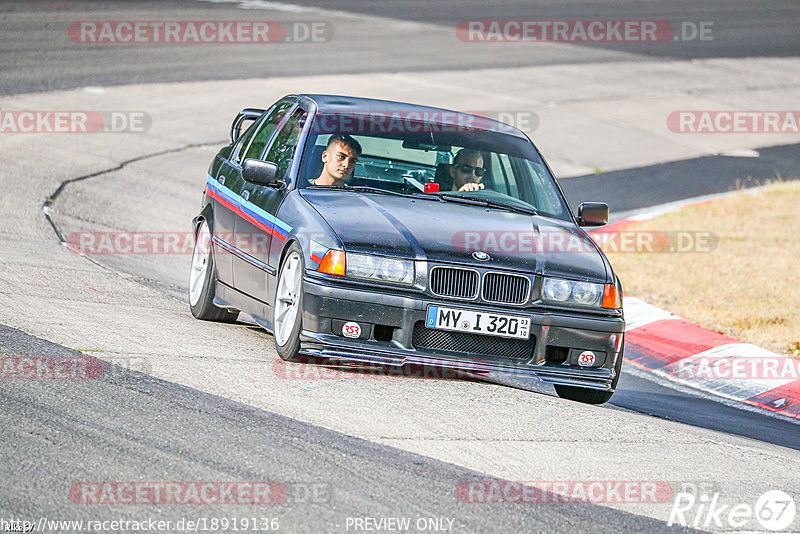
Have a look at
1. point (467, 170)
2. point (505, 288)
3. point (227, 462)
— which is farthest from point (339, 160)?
point (227, 462)

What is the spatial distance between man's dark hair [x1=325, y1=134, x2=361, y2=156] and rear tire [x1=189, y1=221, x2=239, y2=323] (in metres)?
1.39

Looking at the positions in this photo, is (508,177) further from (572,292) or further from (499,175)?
(572,292)

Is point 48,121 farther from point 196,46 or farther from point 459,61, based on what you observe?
point 459,61

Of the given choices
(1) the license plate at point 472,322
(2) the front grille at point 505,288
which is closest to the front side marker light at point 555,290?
(2) the front grille at point 505,288

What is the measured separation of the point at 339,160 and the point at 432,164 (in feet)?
2.09

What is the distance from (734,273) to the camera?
41.7ft

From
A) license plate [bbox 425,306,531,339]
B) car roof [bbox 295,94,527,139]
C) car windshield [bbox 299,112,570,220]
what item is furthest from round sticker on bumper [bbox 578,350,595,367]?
car roof [bbox 295,94,527,139]

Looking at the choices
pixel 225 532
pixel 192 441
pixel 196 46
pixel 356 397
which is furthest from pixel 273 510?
pixel 196 46

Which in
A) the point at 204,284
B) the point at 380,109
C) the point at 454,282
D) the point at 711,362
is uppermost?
the point at 380,109

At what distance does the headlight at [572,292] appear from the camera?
22.8 ft

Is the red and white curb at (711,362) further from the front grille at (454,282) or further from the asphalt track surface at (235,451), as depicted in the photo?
the front grille at (454,282)

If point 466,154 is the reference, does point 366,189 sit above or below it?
below

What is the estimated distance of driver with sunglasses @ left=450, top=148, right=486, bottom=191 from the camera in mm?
8039

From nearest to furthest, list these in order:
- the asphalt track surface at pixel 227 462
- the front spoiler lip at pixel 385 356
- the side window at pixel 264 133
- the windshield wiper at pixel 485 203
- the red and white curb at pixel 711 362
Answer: the asphalt track surface at pixel 227 462
the front spoiler lip at pixel 385 356
the windshield wiper at pixel 485 203
the side window at pixel 264 133
the red and white curb at pixel 711 362
